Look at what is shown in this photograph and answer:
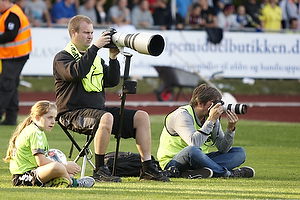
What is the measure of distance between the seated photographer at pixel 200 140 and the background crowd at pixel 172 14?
12.1 m

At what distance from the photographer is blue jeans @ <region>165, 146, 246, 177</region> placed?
724 centimetres

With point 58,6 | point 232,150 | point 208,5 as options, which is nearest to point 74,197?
point 232,150

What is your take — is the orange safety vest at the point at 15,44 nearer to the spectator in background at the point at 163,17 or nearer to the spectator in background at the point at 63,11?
the spectator in background at the point at 63,11

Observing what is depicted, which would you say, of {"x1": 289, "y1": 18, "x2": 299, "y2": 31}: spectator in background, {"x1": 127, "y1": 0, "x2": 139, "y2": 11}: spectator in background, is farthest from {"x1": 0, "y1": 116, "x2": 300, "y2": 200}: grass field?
{"x1": 289, "y1": 18, "x2": 299, "y2": 31}: spectator in background

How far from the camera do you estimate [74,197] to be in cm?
573

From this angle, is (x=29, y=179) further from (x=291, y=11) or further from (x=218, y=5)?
(x=291, y=11)

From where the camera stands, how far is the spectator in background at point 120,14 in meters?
19.5

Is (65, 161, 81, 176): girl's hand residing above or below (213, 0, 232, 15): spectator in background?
below

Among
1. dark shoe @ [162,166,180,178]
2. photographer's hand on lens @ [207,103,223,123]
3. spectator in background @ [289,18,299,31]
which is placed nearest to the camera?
photographer's hand on lens @ [207,103,223,123]

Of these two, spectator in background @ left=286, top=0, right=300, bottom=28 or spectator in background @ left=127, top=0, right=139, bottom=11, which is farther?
spectator in background @ left=286, top=0, right=300, bottom=28

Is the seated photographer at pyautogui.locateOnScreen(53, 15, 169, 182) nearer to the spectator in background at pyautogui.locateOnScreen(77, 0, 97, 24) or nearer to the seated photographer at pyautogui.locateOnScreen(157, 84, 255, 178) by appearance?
the seated photographer at pyautogui.locateOnScreen(157, 84, 255, 178)

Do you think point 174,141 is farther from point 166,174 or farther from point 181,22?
point 181,22

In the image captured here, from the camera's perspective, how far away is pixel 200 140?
23.7ft

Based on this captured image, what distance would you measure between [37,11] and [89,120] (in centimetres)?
1274
